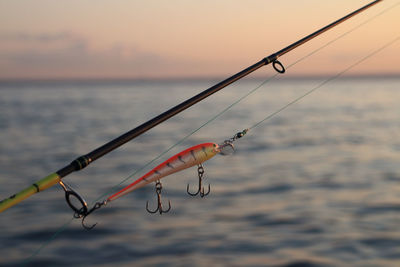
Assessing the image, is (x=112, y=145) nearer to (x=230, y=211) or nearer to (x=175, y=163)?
(x=175, y=163)

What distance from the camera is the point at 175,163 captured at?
515 centimetres

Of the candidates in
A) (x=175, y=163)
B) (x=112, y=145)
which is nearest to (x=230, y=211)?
(x=175, y=163)

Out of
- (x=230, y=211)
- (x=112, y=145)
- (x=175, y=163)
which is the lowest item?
(x=112, y=145)

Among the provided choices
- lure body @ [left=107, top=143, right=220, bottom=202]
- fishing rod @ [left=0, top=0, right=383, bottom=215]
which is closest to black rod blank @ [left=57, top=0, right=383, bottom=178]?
fishing rod @ [left=0, top=0, right=383, bottom=215]

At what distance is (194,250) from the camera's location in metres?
11.1

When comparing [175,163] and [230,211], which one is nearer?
[175,163]

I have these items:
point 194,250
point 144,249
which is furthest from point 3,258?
point 194,250

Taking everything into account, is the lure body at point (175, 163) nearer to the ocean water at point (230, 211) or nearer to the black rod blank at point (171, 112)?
the black rod blank at point (171, 112)

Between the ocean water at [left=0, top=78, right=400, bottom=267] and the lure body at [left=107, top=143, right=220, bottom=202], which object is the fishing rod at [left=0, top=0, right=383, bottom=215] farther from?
the ocean water at [left=0, top=78, right=400, bottom=267]

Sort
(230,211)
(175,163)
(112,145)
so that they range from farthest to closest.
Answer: (230,211), (175,163), (112,145)

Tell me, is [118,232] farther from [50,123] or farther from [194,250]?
[50,123]

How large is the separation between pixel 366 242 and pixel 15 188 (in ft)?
38.7

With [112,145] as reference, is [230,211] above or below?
above

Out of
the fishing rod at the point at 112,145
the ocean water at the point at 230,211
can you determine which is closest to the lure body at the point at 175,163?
the fishing rod at the point at 112,145
